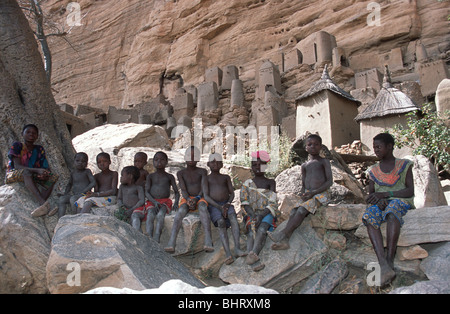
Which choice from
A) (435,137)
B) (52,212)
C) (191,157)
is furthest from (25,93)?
(435,137)

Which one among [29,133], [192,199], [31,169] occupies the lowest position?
[192,199]

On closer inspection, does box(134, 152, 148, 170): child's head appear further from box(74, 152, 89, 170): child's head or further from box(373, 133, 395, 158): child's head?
box(373, 133, 395, 158): child's head

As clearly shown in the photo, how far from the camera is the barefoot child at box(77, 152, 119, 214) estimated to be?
4.29 metres

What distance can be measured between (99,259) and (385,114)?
967 centimetres

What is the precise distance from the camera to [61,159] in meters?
5.26

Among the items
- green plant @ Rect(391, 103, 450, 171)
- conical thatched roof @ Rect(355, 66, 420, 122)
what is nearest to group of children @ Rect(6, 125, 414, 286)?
green plant @ Rect(391, 103, 450, 171)

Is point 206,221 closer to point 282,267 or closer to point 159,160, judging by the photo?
point 282,267

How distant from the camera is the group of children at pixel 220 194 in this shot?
3.62 meters

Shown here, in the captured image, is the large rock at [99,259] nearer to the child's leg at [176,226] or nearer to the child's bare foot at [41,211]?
the child's leg at [176,226]

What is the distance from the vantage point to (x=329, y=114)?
11766 millimetres

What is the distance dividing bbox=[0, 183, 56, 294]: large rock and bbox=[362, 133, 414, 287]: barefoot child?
300 centimetres

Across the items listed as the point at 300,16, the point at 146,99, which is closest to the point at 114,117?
the point at 146,99

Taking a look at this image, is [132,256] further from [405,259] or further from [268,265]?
[405,259]
